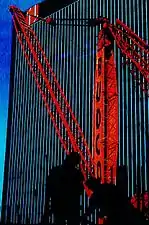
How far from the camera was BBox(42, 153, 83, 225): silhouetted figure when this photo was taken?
9.15 m

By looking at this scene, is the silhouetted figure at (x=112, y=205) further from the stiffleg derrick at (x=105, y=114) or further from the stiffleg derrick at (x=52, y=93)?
the stiffleg derrick at (x=52, y=93)

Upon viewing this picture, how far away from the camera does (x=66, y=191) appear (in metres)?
9.37

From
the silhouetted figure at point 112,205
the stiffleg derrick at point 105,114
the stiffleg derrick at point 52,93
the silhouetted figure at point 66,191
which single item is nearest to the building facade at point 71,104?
the stiffleg derrick at point 52,93

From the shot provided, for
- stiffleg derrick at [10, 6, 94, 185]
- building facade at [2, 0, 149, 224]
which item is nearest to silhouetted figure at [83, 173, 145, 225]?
stiffleg derrick at [10, 6, 94, 185]

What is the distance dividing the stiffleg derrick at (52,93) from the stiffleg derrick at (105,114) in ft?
43.3

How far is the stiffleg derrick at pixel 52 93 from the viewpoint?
164 ft

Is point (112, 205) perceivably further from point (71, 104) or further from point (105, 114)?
point (71, 104)

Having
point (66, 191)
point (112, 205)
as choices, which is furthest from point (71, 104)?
point (112, 205)

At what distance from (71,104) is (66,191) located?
198ft

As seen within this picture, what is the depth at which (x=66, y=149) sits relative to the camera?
2613 inches

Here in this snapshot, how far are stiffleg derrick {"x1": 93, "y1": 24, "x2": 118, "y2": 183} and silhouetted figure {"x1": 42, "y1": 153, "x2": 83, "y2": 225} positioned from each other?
21.2 metres

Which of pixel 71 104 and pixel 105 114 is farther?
pixel 71 104

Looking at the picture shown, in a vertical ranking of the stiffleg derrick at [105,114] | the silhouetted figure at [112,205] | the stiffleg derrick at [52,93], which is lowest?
the silhouetted figure at [112,205]

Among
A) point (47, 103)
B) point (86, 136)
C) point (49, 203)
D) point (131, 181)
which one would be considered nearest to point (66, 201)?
point (49, 203)
